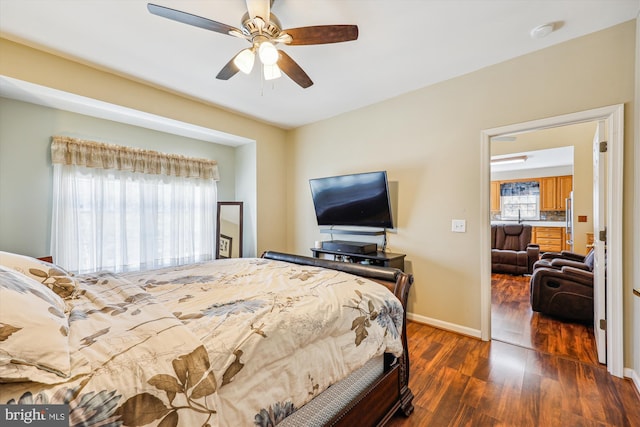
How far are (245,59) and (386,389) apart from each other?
2281 millimetres

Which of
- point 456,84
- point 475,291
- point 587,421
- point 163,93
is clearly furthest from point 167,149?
Answer: point 587,421

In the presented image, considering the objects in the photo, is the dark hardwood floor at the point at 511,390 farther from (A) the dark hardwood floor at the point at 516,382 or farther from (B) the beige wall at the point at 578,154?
(B) the beige wall at the point at 578,154

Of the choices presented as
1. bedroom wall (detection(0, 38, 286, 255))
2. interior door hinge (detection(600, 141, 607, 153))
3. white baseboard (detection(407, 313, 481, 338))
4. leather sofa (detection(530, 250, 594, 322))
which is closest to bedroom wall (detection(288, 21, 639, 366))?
white baseboard (detection(407, 313, 481, 338))

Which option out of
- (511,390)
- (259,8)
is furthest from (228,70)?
→ (511,390)

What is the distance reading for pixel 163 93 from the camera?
2.97 meters

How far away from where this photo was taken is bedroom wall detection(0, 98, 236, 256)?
2627 mm

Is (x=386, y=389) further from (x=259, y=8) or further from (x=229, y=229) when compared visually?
(x=229, y=229)

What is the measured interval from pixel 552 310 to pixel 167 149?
5.20 metres

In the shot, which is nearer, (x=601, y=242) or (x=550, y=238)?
(x=601, y=242)

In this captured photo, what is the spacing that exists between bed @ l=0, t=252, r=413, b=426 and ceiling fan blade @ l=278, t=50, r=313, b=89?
1529 mm

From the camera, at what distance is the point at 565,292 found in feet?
9.57

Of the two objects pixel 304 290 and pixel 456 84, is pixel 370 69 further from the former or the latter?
pixel 304 290

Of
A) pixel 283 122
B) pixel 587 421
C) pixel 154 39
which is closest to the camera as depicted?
pixel 587 421

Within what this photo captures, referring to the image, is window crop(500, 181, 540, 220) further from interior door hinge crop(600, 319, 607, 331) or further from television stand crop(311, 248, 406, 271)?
television stand crop(311, 248, 406, 271)
